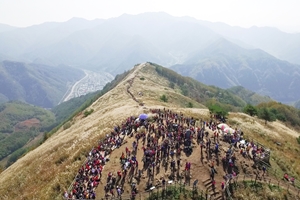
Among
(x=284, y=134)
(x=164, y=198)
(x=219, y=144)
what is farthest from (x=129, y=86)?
(x=164, y=198)

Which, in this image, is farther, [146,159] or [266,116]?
[266,116]

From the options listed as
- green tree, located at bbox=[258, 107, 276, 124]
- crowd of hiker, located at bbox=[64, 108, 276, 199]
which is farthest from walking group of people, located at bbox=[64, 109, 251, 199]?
green tree, located at bbox=[258, 107, 276, 124]

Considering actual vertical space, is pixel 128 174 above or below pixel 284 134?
above

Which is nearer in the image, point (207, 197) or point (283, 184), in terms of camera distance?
point (207, 197)

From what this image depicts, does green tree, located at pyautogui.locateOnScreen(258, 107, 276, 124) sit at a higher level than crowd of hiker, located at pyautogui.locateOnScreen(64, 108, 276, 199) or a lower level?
lower

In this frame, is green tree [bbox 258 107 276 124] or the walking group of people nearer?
the walking group of people

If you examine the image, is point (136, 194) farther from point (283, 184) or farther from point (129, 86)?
point (129, 86)

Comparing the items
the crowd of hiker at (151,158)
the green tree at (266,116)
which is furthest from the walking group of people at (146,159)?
the green tree at (266,116)

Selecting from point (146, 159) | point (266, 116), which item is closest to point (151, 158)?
point (146, 159)

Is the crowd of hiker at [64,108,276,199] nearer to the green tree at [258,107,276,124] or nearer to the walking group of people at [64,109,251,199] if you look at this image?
the walking group of people at [64,109,251,199]

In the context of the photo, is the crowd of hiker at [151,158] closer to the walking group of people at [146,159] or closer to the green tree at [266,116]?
the walking group of people at [146,159]

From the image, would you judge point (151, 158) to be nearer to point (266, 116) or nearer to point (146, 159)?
point (146, 159)
